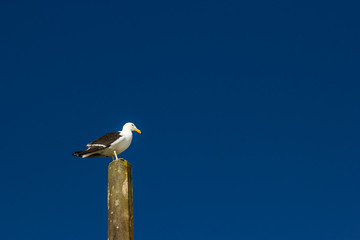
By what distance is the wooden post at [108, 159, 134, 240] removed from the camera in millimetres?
6440

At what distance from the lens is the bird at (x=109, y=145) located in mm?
9852

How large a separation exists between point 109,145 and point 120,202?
3498mm

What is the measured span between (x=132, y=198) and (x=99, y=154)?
349 cm

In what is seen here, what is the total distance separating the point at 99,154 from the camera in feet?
33.1

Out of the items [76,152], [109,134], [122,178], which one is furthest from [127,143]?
[122,178]

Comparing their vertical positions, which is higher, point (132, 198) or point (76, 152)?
point (76, 152)

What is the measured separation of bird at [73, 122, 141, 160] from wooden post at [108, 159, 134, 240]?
2888 mm

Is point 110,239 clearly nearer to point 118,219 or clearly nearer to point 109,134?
point 118,219

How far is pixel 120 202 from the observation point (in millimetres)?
6605

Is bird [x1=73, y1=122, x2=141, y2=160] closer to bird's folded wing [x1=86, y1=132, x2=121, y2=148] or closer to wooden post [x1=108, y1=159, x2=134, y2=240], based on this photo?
bird's folded wing [x1=86, y1=132, x2=121, y2=148]

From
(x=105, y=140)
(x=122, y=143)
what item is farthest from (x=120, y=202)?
(x=122, y=143)

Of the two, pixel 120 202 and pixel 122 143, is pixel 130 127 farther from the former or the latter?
pixel 120 202

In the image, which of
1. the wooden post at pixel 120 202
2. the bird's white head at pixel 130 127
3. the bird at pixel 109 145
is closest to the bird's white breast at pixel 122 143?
the bird at pixel 109 145

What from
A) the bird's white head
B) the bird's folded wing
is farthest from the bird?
the bird's white head
